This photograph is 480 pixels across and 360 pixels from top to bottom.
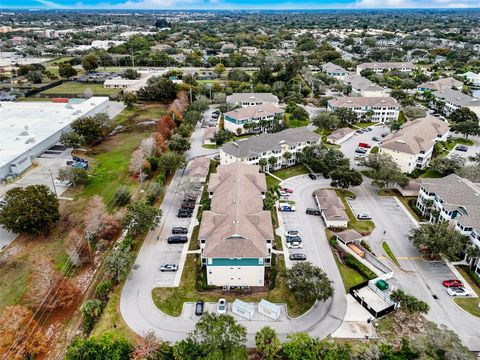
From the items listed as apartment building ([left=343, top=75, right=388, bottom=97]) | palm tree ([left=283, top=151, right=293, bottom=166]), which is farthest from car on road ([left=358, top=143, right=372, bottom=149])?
apartment building ([left=343, top=75, right=388, bottom=97])

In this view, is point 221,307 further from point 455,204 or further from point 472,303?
point 455,204

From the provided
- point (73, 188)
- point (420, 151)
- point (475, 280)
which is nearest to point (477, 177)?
point (420, 151)

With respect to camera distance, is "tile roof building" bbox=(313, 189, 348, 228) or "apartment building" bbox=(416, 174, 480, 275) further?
"tile roof building" bbox=(313, 189, 348, 228)

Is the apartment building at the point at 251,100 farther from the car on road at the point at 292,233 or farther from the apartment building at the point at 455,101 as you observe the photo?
the car on road at the point at 292,233

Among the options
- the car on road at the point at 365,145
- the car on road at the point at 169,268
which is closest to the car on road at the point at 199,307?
the car on road at the point at 169,268

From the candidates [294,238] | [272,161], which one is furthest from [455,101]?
[294,238]

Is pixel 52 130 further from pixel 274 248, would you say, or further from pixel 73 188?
pixel 274 248

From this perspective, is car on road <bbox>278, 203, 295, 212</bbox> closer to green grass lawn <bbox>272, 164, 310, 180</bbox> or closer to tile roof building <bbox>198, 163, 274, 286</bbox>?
tile roof building <bbox>198, 163, 274, 286</bbox>

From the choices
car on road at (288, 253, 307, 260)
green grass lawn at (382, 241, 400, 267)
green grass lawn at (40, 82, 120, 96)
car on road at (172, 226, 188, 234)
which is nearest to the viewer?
car on road at (288, 253, 307, 260)
